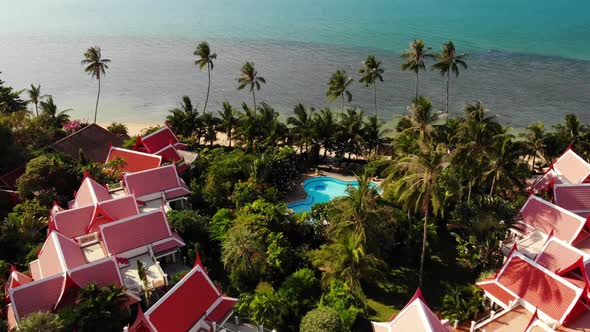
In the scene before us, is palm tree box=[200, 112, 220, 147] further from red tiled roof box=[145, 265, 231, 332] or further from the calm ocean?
red tiled roof box=[145, 265, 231, 332]

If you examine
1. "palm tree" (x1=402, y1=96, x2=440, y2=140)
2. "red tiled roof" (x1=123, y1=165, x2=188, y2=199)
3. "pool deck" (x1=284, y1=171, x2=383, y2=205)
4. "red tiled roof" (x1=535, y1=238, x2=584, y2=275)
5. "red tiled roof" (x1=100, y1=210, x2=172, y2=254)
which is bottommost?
"pool deck" (x1=284, y1=171, x2=383, y2=205)

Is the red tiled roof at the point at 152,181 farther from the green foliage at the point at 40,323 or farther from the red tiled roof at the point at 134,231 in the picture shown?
the green foliage at the point at 40,323

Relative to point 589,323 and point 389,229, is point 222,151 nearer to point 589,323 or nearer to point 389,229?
point 389,229

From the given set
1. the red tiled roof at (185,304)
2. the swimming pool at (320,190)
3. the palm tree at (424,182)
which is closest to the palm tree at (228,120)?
the swimming pool at (320,190)

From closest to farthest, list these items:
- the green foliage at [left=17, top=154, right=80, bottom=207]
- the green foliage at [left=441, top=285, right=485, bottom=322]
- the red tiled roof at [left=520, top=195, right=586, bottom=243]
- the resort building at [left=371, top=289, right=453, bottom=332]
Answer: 1. the resort building at [left=371, top=289, right=453, bottom=332]
2. the green foliage at [left=441, top=285, right=485, bottom=322]
3. the red tiled roof at [left=520, top=195, right=586, bottom=243]
4. the green foliage at [left=17, top=154, right=80, bottom=207]

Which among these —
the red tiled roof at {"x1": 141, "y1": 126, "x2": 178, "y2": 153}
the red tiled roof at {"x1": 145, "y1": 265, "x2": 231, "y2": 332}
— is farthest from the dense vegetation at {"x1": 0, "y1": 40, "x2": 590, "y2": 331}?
the red tiled roof at {"x1": 141, "y1": 126, "x2": 178, "y2": 153}

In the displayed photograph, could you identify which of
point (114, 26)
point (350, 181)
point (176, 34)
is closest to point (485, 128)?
point (350, 181)

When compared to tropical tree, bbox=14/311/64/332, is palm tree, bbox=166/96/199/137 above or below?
above
